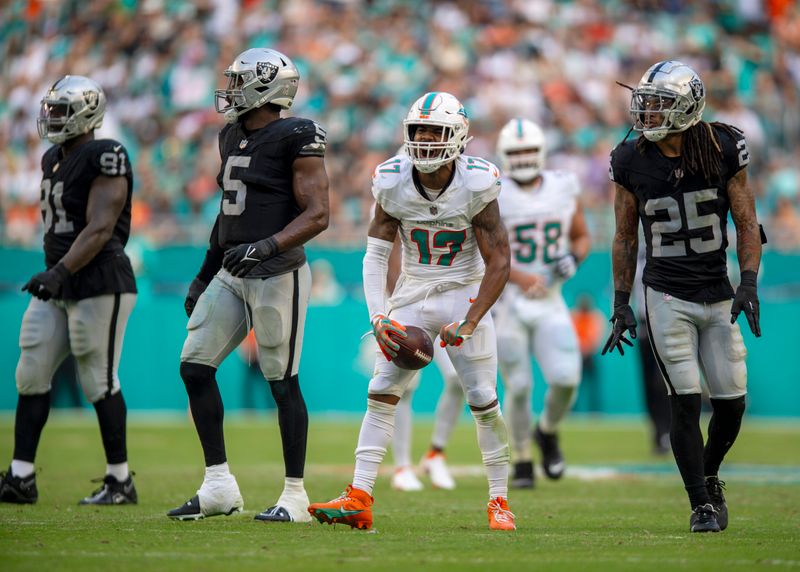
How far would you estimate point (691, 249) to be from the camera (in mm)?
6012

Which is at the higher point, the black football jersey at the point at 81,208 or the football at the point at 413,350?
the black football jersey at the point at 81,208

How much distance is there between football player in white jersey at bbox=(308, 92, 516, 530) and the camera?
5.83 meters

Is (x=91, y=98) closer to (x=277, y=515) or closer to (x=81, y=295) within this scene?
(x=81, y=295)

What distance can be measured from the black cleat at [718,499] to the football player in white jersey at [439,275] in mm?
1019

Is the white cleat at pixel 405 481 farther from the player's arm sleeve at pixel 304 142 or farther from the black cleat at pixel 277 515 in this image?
the player's arm sleeve at pixel 304 142

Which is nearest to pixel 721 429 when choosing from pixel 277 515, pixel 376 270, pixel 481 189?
pixel 481 189

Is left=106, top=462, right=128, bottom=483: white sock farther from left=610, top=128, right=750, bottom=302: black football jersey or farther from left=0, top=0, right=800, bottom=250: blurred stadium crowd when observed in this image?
left=0, top=0, right=800, bottom=250: blurred stadium crowd

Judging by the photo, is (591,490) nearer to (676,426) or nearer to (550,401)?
(550,401)

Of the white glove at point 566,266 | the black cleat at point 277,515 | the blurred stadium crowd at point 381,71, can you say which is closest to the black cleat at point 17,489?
the black cleat at point 277,515

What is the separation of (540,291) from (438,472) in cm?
144

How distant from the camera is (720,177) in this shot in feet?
19.5

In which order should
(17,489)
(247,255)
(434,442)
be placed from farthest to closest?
(434,442)
(17,489)
(247,255)

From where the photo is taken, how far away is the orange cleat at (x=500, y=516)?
19.3 ft

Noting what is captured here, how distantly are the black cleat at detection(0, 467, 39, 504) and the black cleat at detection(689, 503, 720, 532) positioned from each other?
3.55m
